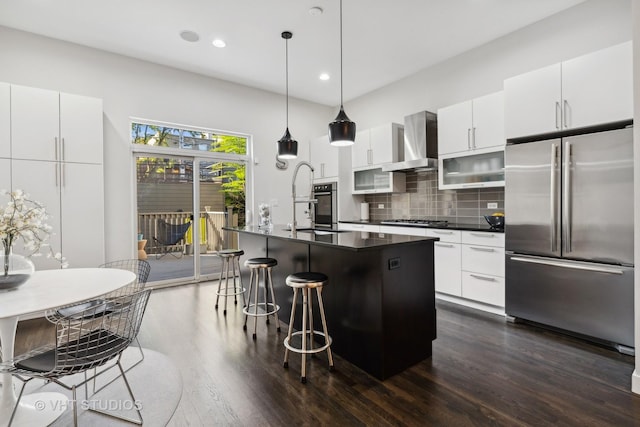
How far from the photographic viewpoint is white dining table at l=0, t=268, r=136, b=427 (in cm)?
160

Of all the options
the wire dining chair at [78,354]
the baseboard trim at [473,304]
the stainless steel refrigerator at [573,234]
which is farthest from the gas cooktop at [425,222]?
the wire dining chair at [78,354]

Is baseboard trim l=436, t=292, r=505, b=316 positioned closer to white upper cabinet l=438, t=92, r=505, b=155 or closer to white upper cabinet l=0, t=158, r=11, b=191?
white upper cabinet l=438, t=92, r=505, b=155

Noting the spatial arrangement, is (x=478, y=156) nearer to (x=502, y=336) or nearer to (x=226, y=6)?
(x=502, y=336)

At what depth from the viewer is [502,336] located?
289cm

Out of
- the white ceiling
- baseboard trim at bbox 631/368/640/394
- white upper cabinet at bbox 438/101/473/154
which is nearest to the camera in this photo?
baseboard trim at bbox 631/368/640/394

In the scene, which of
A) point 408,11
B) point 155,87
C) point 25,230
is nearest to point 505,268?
point 408,11

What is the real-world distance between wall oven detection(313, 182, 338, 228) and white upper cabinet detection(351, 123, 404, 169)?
59 cm

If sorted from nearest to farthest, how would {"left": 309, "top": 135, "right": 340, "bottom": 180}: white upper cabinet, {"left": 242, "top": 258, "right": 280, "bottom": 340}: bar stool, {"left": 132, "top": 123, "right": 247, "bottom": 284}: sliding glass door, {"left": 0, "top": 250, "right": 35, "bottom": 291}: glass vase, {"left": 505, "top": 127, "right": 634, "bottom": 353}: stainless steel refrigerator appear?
1. {"left": 0, "top": 250, "right": 35, "bottom": 291}: glass vase
2. {"left": 505, "top": 127, "right": 634, "bottom": 353}: stainless steel refrigerator
3. {"left": 242, "top": 258, "right": 280, "bottom": 340}: bar stool
4. {"left": 132, "top": 123, "right": 247, "bottom": 284}: sliding glass door
5. {"left": 309, "top": 135, "right": 340, "bottom": 180}: white upper cabinet

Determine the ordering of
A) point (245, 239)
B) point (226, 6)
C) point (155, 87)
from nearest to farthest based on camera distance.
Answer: point (226, 6)
point (245, 239)
point (155, 87)

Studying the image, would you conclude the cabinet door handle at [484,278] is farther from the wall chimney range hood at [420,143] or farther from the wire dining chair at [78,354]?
the wire dining chair at [78,354]

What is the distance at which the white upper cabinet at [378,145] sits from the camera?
4883 millimetres

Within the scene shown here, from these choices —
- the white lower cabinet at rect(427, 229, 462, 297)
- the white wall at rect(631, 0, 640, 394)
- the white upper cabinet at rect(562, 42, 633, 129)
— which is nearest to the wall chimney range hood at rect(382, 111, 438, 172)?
the white lower cabinet at rect(427, 229, 462, 297)

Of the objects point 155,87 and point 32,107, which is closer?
point 32,107

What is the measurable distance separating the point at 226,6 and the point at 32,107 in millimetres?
2381
